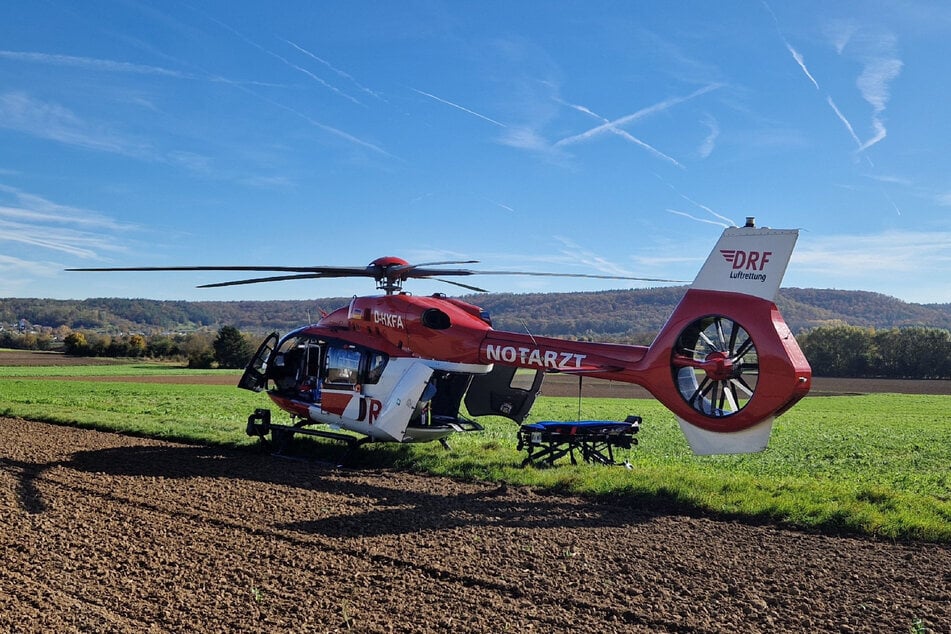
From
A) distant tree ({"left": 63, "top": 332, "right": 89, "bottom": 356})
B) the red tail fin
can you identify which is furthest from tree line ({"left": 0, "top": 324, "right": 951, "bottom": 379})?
the red tail fin

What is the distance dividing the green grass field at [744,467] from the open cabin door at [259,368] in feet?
4.39

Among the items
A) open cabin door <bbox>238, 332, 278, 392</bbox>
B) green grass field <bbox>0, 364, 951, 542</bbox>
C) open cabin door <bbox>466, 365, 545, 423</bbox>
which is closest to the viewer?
green grass field <bbox>0, 364, 951, 542</bbox>

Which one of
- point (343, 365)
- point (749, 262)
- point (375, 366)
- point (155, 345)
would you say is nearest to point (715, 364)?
point (749, 262)

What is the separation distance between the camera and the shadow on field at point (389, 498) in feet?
30.5

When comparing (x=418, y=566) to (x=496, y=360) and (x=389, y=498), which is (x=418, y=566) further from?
(x=496, y=360)

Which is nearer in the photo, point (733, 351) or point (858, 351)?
point (733, 351)

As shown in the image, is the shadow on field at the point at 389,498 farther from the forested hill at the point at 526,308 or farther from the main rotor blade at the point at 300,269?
the forested hill at the point at 526,308

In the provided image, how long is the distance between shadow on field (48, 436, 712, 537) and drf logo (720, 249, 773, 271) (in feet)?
11.3

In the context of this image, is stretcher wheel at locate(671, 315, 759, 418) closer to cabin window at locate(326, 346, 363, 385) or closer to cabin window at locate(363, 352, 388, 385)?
cabin window at locate(363, 352, 388, 385)

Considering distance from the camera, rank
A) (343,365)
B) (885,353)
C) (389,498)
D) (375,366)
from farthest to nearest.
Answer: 1. (885,353)
2. (343,365)
3. (375,366)
4. (389,498)

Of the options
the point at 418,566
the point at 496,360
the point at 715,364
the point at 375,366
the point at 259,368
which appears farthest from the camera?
the point at 259,368

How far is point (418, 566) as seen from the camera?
296 inches

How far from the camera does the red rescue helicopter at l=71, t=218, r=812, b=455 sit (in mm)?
9375

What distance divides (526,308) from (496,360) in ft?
292
